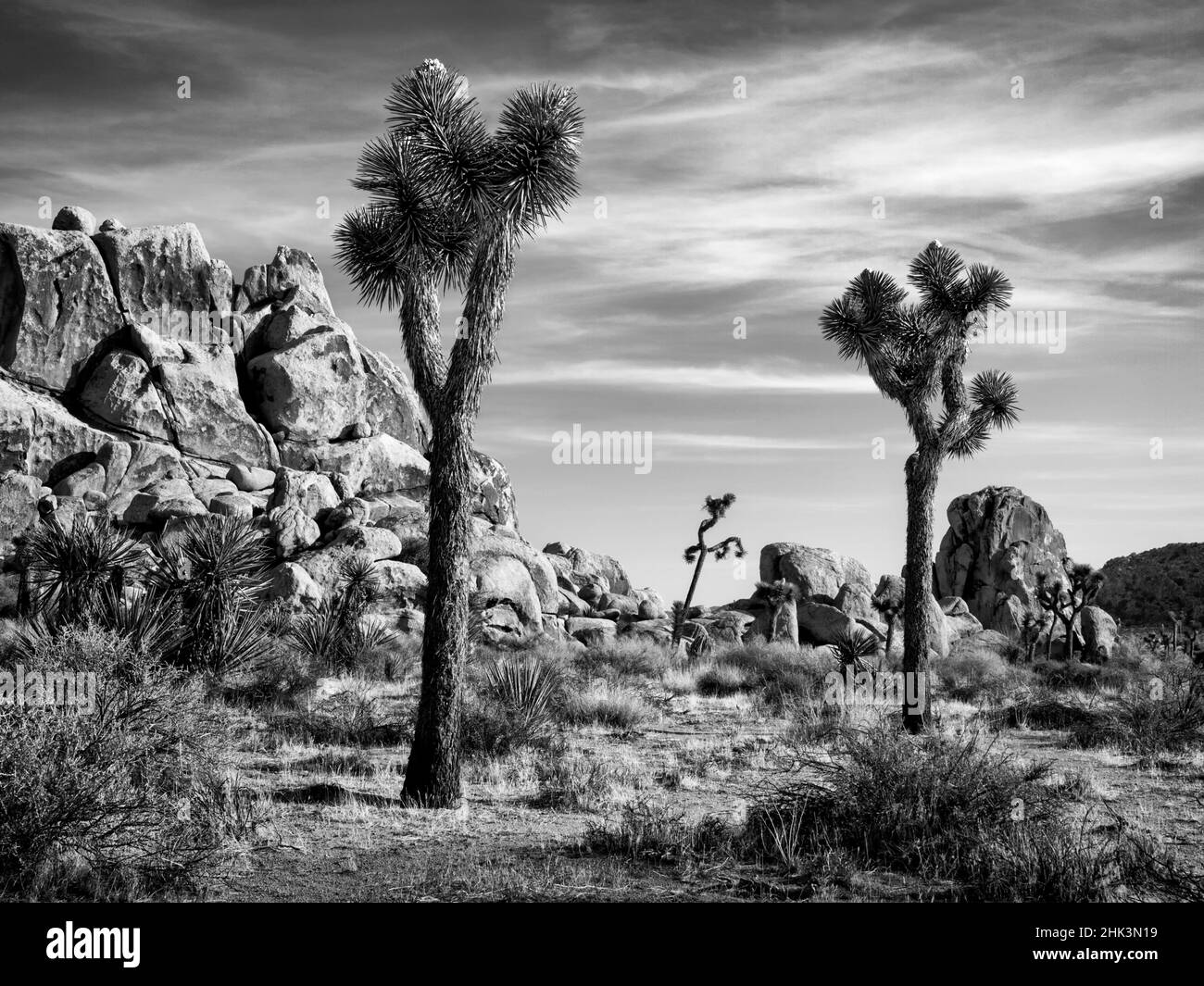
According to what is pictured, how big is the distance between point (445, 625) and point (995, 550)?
184 feet

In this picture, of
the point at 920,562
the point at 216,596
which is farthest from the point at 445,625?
the point at 216,596

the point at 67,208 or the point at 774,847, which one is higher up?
the point at 67,208

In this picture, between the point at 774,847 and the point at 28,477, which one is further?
the point at 28,477

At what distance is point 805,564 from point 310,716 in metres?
32.9

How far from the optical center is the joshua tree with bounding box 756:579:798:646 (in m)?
36.6

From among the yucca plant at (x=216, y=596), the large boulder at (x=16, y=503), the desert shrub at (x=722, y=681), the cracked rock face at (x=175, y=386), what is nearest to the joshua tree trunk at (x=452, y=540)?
the yucca plant at (x=216, y=596)

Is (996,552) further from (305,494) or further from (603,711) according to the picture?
(603,711)

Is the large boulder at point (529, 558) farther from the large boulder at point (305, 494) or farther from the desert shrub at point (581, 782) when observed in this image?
the desert shrub at point (581, 782)

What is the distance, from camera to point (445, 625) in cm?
1097

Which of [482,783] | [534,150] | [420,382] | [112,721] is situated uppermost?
[534,150]

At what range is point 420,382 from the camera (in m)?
11.6
